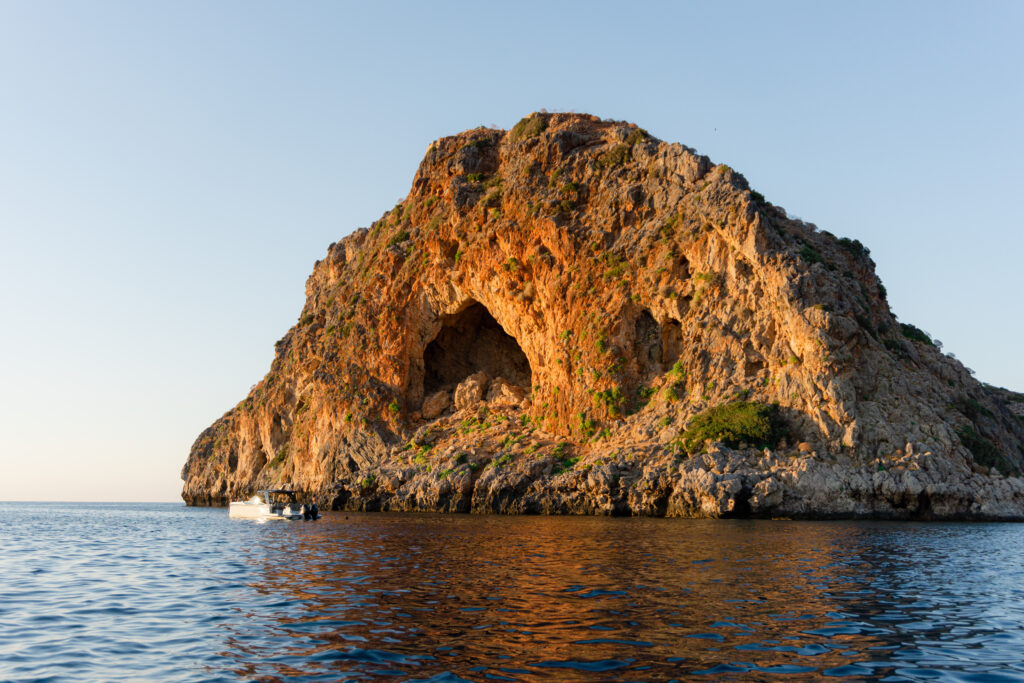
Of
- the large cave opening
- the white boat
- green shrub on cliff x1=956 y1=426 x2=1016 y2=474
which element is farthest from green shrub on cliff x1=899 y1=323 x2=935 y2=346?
the white boat

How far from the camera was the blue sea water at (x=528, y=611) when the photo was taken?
1123 centimetres

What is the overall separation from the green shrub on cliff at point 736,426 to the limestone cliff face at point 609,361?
0.74 metres

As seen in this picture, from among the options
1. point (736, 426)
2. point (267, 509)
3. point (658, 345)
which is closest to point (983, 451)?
point (736, 426)

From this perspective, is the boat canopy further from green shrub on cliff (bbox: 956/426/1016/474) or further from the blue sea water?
green shrub on cliff (bbox: 956/426/1016/474)

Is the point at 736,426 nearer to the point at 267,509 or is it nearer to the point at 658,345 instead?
the point at 658,345

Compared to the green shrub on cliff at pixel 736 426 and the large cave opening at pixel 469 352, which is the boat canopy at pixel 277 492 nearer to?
the large cave opening at pixel 469 352

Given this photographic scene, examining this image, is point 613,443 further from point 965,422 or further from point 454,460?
point 965,422

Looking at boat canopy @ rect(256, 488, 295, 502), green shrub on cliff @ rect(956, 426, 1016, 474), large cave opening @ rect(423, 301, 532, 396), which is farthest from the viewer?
large cave opening @ rect(423, 301, 532, 396)

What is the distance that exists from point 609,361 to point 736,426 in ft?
44.7

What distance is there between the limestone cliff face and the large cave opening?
22cm

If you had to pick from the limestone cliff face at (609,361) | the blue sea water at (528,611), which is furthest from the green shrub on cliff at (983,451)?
the blue sea water at (528,611)

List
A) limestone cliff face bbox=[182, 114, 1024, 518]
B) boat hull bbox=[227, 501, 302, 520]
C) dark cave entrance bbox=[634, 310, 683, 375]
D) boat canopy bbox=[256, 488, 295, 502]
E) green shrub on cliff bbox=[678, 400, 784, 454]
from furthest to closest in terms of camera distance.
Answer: dark cave entrance bbox=[634, 310, 683, 375] → boat canopy bbox=[256, 488, 295, 502] → boat hull bbox=[227, 501, 302, 520] → green shrub on cliff bbox=[678, 400, 784, 454] → limestone cliff face bbox=[182, 114, 1024, 518]

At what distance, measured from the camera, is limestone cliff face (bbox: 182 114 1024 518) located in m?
46.6

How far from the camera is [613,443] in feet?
182
